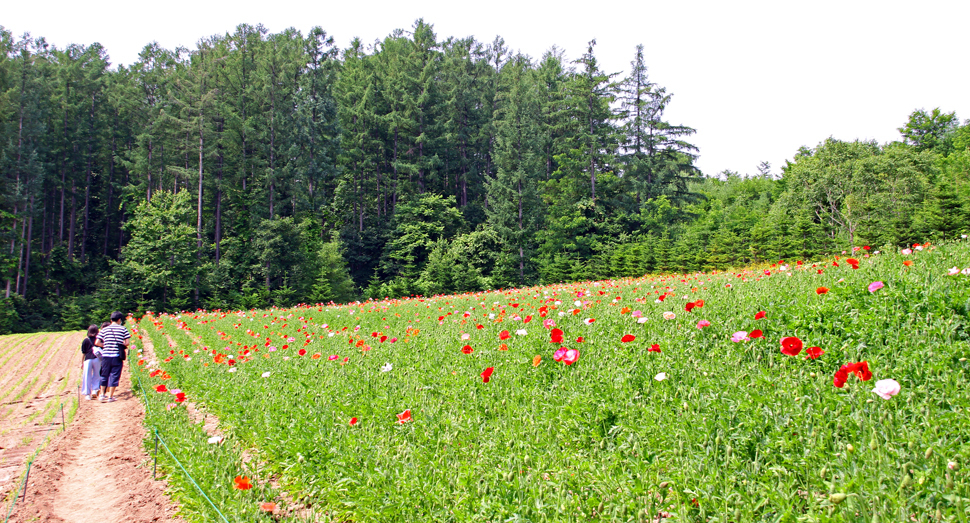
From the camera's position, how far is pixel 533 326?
230 inches

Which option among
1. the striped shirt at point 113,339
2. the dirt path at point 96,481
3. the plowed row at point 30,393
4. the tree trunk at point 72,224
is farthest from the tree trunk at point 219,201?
the dirt path at point 96,481

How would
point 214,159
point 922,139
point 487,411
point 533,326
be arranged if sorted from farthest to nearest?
point 922,139, point 214,159, point 533,326, point 487,411

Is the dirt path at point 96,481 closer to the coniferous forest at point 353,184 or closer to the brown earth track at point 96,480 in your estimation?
the brown earth track at point 96,480

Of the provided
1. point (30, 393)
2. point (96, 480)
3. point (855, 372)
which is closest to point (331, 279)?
point (30, 393)

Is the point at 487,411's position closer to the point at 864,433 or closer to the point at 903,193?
the point at 864,433

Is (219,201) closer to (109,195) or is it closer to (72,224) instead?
(72,224)

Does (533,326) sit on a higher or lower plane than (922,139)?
lower

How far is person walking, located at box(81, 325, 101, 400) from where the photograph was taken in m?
9.11

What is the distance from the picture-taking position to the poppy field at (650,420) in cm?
230

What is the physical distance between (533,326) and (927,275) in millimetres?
3719

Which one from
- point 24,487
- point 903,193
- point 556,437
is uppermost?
point 903,193

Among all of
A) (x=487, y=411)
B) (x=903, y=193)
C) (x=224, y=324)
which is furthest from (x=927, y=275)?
(x=903, y=193)

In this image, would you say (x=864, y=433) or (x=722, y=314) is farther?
(x=722, y=314)

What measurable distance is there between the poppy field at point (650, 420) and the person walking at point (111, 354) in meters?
4.10
